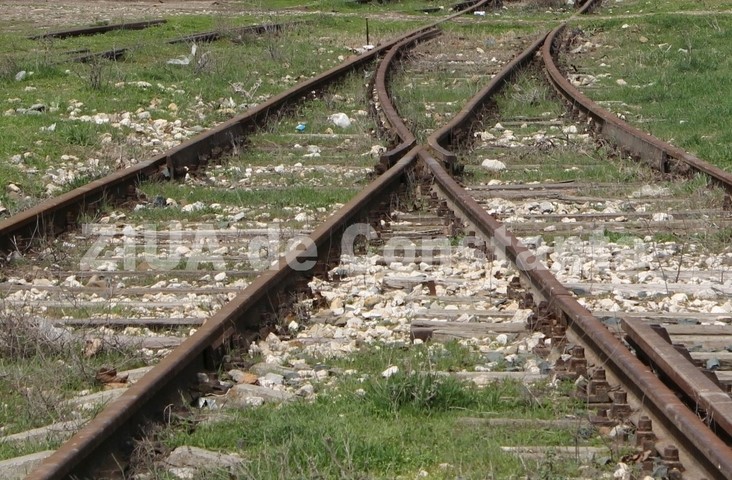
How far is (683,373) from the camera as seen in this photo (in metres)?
4.42

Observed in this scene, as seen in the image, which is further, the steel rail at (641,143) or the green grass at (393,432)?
the steel rail at (641,143)

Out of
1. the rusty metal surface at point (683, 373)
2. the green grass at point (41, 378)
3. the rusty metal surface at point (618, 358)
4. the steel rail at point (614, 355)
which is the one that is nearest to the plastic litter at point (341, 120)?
the steel rail at point (614, 355)

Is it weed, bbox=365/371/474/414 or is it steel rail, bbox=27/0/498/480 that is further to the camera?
weed, bbox=365/371/474/414

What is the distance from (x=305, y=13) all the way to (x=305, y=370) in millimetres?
22576

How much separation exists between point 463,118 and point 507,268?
15.8 feet

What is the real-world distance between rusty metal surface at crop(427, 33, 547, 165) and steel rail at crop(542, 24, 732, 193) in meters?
0.86

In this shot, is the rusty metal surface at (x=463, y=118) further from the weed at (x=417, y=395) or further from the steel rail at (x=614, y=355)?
the weed at (x=417, y=395)

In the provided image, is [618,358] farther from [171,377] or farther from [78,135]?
[78,135]

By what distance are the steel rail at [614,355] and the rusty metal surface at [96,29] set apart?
13.8 m

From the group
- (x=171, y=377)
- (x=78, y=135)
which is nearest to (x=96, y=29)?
(x=78, y=135)

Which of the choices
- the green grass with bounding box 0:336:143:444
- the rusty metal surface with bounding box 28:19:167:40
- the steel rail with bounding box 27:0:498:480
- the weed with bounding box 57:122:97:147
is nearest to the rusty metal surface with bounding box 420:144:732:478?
the steel rail with bounding box 27:0:498:480

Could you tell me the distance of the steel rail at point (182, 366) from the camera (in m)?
3.96

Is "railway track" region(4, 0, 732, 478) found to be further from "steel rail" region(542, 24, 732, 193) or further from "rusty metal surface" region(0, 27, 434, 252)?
"rusty metal surface" region(0, 27, 434, 252)

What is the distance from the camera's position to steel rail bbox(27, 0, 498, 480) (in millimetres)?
3963
